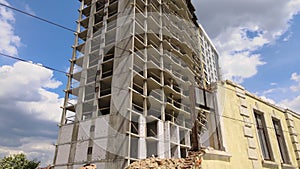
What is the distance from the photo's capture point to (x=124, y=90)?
1891 cm

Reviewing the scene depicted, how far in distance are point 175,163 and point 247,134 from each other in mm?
3226

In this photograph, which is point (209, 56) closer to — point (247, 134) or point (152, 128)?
point (152, 128)

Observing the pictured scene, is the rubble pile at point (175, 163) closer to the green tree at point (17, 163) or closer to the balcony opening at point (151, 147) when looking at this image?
the balcony opening at point (151, 147)

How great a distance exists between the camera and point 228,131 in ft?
20.8

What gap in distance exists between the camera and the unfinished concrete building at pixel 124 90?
707 inches

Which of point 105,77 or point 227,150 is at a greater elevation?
point 105,77

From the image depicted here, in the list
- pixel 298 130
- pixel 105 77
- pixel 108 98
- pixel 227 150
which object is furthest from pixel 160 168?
pixel 105 77

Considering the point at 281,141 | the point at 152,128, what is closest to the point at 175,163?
the point at 281,141

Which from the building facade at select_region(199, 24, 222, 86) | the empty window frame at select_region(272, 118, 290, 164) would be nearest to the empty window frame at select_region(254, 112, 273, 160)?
the empty window frame at select_region(272, 118, 290, 164)

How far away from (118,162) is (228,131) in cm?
1195

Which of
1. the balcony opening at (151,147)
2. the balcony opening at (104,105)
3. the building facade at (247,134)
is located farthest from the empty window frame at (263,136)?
the balcony opening at (104,105)

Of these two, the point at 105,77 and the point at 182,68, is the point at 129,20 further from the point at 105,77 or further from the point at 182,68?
the point at 182,68

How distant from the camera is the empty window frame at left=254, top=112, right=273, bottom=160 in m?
7.59

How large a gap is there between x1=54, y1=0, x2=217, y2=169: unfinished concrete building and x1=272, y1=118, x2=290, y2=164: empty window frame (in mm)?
10851
